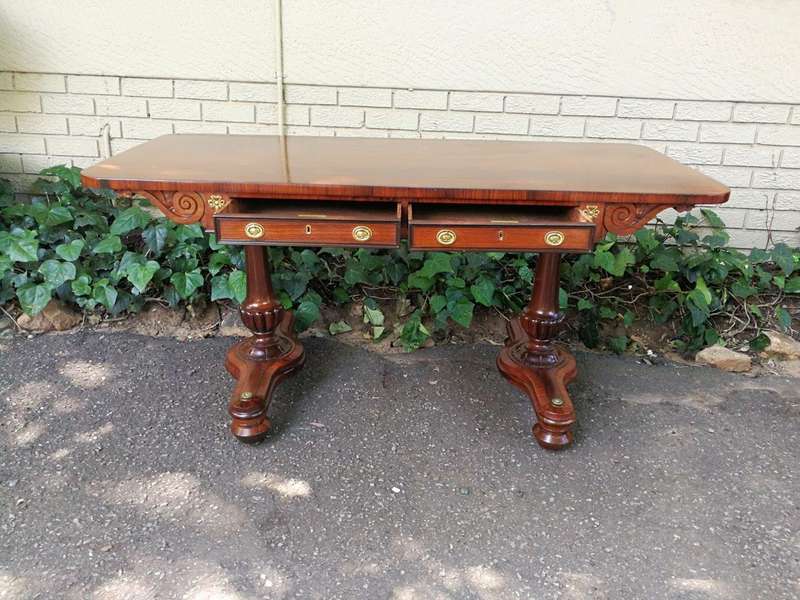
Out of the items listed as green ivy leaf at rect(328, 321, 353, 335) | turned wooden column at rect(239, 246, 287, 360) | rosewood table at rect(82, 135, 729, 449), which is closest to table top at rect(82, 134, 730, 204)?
rosewood table at rect(82, 135, 729, 449)

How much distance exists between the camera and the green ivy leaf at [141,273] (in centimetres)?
275

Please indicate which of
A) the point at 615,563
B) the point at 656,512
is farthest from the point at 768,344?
the point at 615,563

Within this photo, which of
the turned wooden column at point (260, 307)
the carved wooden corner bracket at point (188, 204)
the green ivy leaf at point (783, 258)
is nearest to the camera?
the carved wooden corner bracket at point (188, 204)

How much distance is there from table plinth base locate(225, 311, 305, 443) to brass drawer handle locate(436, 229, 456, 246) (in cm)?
88

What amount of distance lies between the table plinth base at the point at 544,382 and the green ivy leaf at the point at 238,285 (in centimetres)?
111

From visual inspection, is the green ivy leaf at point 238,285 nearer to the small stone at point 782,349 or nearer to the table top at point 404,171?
the table top at point 404,171

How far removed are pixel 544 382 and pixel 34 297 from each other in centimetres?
214

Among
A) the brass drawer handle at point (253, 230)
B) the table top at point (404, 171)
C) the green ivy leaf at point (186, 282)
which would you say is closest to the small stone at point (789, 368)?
the table top at point (404, 171)

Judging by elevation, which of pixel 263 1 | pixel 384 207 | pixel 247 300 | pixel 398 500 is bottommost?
pixel 398 500

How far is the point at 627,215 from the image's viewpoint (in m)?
1.87

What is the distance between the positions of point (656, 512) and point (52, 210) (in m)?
2.74

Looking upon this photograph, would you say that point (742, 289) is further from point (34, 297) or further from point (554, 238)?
point (34, 297)

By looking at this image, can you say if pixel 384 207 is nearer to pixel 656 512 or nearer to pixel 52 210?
pixel 656 512

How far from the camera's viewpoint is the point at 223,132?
Answer: 312cm
